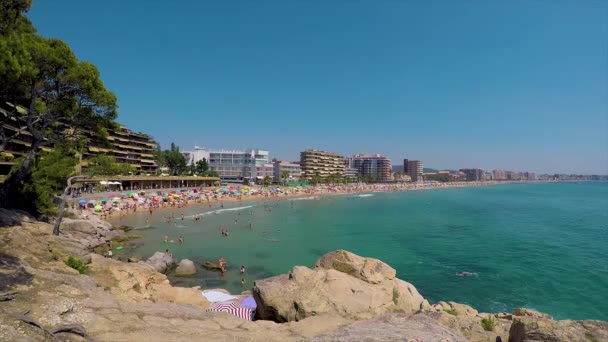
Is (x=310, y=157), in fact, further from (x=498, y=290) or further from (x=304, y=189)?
(x=498, y=290)

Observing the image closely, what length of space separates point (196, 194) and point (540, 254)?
201 feet

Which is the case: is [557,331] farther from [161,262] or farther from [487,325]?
[161,262]

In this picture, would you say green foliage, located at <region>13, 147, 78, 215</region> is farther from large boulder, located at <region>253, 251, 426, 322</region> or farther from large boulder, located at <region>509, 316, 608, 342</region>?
large boulder, located at <region>509, 316, 608, 342</region>

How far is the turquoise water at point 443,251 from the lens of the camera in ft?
72.2

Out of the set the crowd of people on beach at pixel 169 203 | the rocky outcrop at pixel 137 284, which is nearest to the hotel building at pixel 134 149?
the crowd of people on beach at pixel 169 203

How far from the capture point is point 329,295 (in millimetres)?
10531

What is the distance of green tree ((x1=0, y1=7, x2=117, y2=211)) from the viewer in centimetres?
1213

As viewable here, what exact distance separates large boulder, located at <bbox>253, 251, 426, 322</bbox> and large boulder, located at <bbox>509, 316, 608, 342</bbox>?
401 cm

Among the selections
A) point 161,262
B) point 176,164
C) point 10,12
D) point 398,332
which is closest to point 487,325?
point 398,332

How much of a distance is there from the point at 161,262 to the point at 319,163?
137853mm

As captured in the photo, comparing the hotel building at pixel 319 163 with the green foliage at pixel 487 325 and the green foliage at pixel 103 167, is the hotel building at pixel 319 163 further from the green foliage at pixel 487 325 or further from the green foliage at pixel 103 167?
the green foliage at pixel 487 325

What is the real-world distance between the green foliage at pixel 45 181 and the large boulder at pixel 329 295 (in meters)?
17.6

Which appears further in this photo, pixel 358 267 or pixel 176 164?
pixel 176 164

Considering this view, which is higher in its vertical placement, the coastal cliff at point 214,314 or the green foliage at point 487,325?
the coastal cliff at point 214,314
